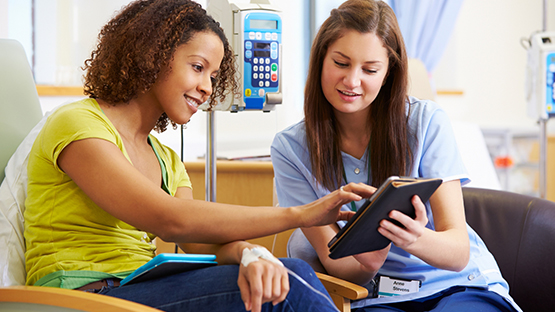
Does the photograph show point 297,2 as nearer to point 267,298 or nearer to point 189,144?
point 189,144

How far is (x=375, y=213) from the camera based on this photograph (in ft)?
3.01

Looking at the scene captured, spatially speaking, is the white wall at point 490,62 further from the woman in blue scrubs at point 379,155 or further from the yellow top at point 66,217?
the yellow top at point 66,217

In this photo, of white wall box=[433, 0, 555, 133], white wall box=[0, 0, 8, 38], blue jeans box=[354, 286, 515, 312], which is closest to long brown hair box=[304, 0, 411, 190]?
blue jeans box=[354, 286, 515, 312]

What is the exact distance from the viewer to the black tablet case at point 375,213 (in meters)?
0.88

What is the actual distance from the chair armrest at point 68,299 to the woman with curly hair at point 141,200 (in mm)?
108

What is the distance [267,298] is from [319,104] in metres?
0.66

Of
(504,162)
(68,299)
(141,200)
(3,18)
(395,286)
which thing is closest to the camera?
(68,299)

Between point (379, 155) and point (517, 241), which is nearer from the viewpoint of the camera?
point (379, 155)

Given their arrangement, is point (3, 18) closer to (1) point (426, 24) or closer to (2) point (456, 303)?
(2) point (456, 303)

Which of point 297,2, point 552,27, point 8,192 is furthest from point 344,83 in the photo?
point 552,27

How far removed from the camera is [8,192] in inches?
45.3

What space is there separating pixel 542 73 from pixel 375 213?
8.03 feet

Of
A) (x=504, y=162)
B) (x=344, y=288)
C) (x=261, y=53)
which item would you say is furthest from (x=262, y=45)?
(x=504, y=162)

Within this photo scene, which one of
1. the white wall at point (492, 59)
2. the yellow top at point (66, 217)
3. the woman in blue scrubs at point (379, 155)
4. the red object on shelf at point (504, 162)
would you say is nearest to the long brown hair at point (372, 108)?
the woman in blue scrubs at point (379, 155)
